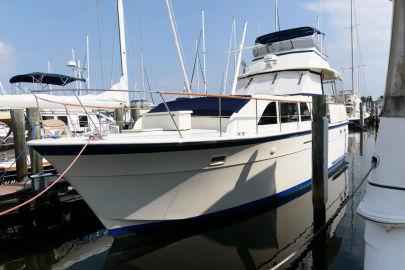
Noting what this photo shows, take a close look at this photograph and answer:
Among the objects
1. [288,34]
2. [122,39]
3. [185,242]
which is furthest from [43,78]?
[185,242]

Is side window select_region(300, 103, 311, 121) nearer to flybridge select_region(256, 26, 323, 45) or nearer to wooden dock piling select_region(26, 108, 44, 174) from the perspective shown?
flybridge select_region(256, 26, 323, 45)

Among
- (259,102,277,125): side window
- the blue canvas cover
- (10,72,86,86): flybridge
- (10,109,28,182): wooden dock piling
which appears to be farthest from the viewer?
(10,72,86,86): flybridge

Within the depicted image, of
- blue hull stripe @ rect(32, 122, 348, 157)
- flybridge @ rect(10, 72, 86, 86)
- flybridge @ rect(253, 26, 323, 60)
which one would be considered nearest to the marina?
blue hull stripe @ rect(32, 122, 348, 157)

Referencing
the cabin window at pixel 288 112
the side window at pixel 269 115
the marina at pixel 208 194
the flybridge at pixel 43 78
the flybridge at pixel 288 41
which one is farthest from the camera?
the flybridge at pixel 43 78

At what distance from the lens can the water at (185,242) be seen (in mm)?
5578

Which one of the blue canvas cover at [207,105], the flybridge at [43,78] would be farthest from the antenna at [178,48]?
the flybridge at [43,78]

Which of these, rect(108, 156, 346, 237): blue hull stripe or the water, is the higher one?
rect(108, 156, 346, 237): blue hull stripe

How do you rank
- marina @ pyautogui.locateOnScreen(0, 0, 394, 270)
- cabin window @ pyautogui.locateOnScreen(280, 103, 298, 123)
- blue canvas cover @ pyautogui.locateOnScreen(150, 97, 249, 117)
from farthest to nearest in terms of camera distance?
cabin window @ pyautogui.locateOnScreen(280, 103, 298, 123) → blue canvas cover @ pyautogui.locateOnScreen(150, 97, 249, 117) → marina @ pyautogui.locateOnScreen(0, 0, 394, 270)

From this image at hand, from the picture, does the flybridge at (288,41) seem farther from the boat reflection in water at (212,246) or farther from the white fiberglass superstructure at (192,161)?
the boat reflection in water at (212,246)

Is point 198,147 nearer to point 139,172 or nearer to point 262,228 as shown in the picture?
point 139,172

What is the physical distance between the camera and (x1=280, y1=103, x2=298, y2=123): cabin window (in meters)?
8.39

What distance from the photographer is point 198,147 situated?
5789 millimetres

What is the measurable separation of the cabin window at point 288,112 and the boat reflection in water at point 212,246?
2.51 metres

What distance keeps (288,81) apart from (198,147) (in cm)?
638
